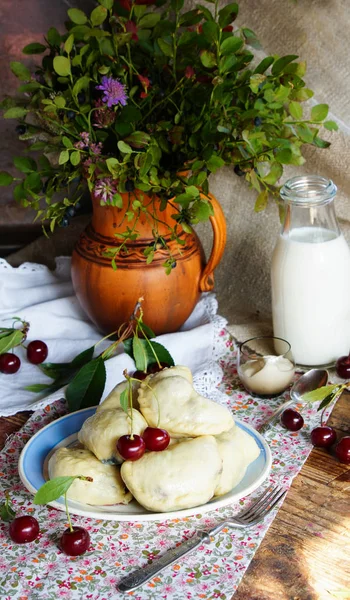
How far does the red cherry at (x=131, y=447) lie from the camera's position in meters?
0.81

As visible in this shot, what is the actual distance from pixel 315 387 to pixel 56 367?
0.40 meters

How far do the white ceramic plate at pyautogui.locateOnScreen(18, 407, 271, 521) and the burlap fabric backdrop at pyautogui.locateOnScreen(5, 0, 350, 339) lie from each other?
41 cm

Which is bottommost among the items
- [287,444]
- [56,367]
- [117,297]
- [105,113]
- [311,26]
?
[56,367]

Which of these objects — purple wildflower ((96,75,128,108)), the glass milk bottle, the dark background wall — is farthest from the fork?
the dark background wall

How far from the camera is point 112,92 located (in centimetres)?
102

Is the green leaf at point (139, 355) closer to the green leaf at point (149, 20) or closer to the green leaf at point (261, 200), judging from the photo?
the green leaf at point (261, 200)

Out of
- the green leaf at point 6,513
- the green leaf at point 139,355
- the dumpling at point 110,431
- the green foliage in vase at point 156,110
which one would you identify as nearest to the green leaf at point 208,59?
the green foliage in vase at point 156,110

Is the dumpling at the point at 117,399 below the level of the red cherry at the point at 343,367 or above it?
below

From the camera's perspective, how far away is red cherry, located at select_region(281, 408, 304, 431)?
1.03 metres

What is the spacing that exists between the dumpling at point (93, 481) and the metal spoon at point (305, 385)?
0.95 ft

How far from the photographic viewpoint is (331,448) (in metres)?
1.00

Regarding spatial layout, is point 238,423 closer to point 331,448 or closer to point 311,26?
point 331,448

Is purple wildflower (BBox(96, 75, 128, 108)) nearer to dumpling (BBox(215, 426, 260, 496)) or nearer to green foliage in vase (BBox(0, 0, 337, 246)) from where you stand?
green foliage in vase (BBox(0, 0, 337, 246))

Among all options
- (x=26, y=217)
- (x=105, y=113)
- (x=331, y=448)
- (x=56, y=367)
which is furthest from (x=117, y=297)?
(x=26, y=217)
